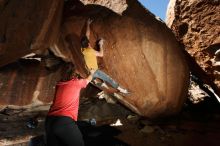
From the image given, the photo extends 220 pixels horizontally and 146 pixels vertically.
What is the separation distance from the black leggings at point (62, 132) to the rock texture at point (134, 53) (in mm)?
1785

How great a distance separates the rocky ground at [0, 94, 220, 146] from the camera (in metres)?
4.48

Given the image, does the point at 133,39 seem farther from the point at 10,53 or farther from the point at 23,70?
the point at 23,70

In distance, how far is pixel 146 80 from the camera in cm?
495

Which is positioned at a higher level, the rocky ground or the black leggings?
the black leggings

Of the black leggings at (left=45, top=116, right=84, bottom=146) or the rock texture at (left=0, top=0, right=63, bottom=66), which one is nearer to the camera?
the black leggings at (left=45, top=116, right=84, bottom=146)

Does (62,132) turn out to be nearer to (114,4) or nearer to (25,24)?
(25,24)

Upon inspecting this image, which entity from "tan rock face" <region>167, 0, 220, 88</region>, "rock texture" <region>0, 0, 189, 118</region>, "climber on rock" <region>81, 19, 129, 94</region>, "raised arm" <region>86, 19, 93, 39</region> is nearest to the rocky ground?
"rock texture" <region>0, 0, 189, 118</region>

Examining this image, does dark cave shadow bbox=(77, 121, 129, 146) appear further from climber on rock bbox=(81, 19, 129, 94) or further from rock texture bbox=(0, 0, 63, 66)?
rock texture bbox=(0, 0, 63, 66)

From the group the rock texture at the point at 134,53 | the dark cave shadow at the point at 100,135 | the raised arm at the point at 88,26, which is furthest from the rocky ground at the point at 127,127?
the raised arm at the point at 88,26

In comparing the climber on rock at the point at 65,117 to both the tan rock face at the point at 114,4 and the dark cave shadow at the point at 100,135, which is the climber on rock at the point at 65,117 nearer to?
the dark cave shadow at the point at 100,135

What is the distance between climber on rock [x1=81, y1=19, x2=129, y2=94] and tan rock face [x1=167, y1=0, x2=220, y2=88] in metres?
1.36

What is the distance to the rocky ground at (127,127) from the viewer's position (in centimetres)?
448

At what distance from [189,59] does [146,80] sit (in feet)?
2.92

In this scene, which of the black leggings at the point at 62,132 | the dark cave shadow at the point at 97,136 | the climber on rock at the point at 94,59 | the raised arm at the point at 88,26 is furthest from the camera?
the raised arm at the point at 88,26
